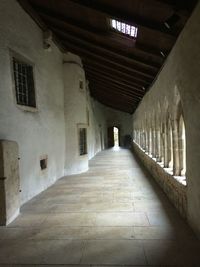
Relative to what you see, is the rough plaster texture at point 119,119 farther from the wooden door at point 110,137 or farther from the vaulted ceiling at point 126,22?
the vaulted ceiling at point 126,22

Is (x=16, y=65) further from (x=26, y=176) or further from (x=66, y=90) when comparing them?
(x=66, y=90)

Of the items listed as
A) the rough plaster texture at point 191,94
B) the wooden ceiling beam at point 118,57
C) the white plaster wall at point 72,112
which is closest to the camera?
the rough plaster texture at point 191,94

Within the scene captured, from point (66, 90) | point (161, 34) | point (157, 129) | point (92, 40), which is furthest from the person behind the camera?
point (66, 90)

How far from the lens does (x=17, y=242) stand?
291 cm

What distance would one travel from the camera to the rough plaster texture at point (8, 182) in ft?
11.2

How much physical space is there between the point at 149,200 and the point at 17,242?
2541mm

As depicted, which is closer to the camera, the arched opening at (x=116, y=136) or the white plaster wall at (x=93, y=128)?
the white plaster wall at (x=93, y=128)

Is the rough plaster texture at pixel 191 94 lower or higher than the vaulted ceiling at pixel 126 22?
lower

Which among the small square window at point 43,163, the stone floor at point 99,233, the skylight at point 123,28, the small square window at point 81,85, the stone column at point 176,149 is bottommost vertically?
the stone floor at point 99,233

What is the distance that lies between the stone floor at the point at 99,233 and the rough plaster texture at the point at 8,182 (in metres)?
0.16

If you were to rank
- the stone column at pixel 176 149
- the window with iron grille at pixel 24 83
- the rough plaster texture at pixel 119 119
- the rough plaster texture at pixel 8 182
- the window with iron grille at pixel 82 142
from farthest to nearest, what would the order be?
the rough plaster texture at pixel 119 119 → the window with iron grille at pixel 82 142 → the window with iron grille at pixel 24 83 → the stone column at pixel 176 149 → the rough plaster texture at pixel 8 182

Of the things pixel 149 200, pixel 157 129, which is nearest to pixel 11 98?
pixel 149 200

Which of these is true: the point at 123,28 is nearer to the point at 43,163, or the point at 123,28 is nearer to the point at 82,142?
the point at 43,163

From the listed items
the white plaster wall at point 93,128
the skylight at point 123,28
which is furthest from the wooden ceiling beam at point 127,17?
the white plaster wall at point 93,128
